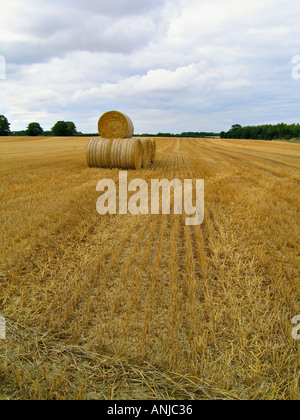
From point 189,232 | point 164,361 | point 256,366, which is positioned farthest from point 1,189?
point 256,366

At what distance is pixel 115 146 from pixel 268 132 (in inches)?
2810

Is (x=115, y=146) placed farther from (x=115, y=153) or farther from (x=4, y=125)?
(x=4, y=125)

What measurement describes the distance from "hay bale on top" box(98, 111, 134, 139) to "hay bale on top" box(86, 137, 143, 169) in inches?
26.4

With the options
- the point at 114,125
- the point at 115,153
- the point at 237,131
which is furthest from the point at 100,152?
the point at 237,131

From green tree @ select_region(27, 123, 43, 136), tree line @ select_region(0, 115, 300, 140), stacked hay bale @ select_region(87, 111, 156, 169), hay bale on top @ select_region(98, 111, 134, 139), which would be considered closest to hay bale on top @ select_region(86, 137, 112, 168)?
stacked hay bale @ select_region(87, 111, 156, 169)

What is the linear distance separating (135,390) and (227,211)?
189 inches

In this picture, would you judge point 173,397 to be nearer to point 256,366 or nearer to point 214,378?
point 214,378

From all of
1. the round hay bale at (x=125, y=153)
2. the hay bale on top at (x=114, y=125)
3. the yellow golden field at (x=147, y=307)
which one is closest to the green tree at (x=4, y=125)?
the hay bale on top at (x=114, y=125)

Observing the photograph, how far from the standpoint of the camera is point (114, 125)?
11344 millimetres

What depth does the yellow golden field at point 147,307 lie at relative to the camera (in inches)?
72.4

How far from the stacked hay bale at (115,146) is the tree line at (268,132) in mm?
62017

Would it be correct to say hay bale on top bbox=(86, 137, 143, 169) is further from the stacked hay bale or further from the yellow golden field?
the yellow golden field

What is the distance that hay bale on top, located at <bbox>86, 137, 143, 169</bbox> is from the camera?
34.3ft

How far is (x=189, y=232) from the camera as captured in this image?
465 cm
